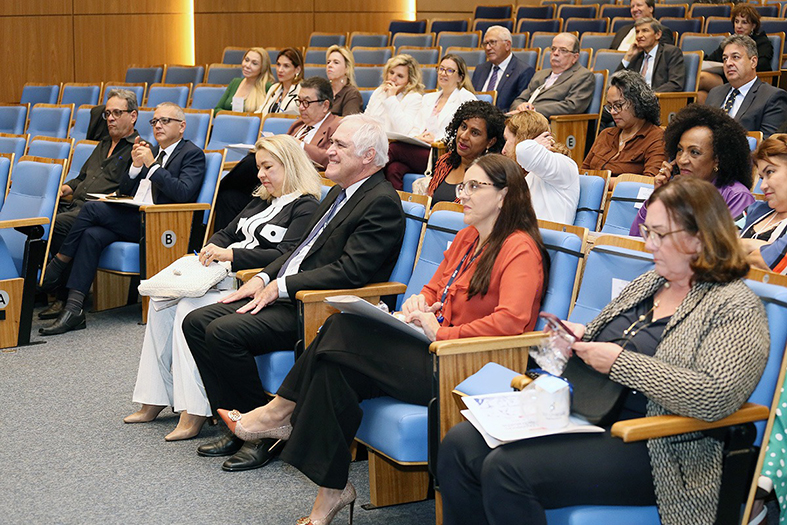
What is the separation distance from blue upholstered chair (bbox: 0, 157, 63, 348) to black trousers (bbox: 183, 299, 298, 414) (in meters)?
1.54

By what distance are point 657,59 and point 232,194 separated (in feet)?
8.96

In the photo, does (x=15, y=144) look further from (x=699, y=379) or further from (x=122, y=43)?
(x=699, y=379)

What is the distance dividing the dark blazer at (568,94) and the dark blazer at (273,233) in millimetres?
2334

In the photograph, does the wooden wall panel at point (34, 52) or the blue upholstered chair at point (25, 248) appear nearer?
the blue upholstered chair at point (25, 248)

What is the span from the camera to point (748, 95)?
436 centimetres

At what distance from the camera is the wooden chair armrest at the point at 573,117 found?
4.99 meters

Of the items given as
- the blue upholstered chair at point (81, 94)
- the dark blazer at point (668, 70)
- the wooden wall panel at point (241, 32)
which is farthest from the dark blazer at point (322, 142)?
the wooden wall panel at point (241, 32)

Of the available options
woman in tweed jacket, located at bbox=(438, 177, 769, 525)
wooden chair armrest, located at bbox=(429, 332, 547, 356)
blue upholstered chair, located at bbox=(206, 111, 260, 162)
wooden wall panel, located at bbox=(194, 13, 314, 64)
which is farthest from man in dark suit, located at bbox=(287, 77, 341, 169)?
wooden wall panel, located at bbox=(194, 13, 314, 64)

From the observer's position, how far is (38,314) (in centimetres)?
455

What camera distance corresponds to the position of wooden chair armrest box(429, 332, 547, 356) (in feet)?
6.53

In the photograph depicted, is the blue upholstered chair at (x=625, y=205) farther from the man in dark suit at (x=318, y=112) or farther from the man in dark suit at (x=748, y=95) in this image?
the man in dark suit at (x=318, y=112)

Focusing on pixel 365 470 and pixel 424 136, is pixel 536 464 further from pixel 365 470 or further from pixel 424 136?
pixel 424 136

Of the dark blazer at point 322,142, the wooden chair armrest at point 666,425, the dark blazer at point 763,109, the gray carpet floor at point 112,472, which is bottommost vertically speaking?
the gray carpet floor at point 112,472

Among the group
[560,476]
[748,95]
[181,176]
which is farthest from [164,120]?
[560,476]
